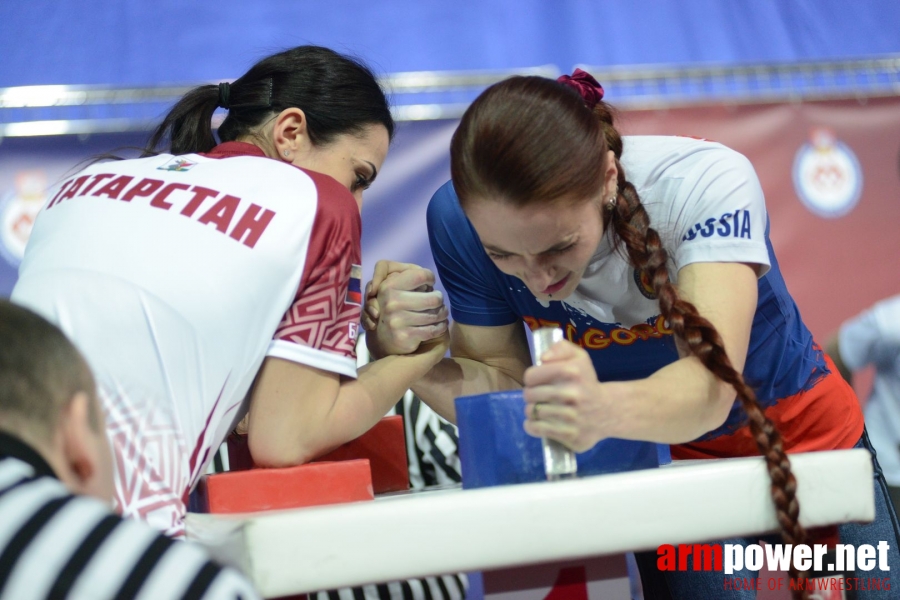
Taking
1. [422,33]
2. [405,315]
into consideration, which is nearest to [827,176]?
[422,33]

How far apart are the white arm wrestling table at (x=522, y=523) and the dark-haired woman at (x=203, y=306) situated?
17cm

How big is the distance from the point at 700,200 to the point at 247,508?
2.13 ft

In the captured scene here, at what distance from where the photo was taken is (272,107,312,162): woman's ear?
4.39ft

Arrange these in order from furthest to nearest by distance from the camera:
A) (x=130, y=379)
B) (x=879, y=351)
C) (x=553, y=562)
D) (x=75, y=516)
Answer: (x=879, y=351), (x=130, y=379), (x=553, y=562), (x=75, y=516)

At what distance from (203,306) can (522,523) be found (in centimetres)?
41

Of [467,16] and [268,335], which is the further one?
[467,16]

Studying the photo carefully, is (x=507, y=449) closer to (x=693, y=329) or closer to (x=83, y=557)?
(x=693, y=329)

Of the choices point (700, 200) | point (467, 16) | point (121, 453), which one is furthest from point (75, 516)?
point (467, 16)

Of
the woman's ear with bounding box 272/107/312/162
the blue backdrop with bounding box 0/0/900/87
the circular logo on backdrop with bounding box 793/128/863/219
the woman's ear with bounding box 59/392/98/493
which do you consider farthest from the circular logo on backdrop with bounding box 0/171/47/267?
the circular logo on backdrop with bounding box 793/128/863/219

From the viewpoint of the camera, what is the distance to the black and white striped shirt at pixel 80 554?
1.84ft

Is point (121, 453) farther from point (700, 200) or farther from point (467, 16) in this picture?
point (467, 16)

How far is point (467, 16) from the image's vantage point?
2.47m

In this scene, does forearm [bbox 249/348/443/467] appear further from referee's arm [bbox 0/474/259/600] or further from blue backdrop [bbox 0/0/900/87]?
blue backdrop [bbox 0/0/900/87]

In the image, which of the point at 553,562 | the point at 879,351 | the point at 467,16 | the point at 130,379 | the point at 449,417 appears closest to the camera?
the point at 553,562
